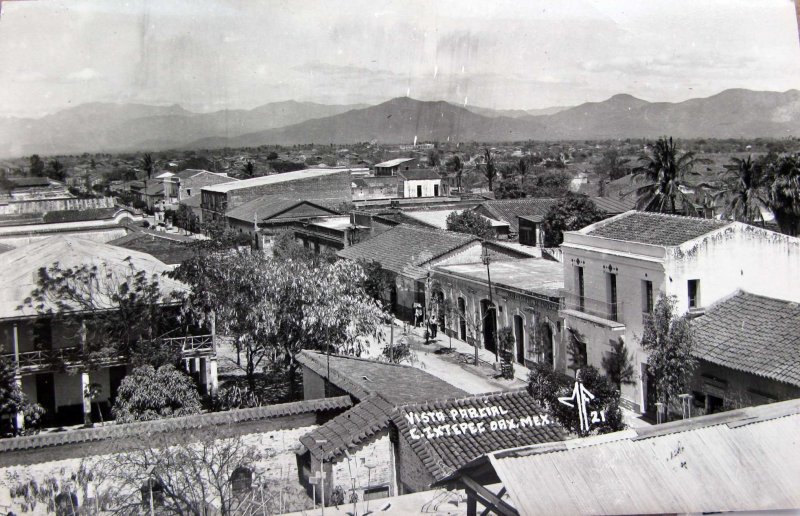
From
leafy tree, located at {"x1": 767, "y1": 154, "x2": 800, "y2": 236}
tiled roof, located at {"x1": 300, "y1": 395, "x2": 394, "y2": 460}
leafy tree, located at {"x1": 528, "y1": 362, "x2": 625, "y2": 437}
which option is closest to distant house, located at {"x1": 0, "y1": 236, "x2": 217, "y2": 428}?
tiled roof, located at {"x1": 300, "y1": 395, "x2": 394, "y2": 460}

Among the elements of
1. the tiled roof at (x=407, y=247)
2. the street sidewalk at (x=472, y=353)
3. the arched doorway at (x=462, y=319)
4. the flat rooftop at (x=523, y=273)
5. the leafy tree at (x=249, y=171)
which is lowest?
the street sidewalk at (x=472, y=353)

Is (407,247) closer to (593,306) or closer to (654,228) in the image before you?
(593,306)

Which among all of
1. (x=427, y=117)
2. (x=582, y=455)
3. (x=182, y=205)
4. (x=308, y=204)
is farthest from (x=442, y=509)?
(x=182, y=205)

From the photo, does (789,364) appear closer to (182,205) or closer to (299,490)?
(299,490)

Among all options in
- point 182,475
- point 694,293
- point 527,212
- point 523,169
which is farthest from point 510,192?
point 182,475

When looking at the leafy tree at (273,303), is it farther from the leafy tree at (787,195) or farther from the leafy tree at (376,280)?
the leafy tree at (787,195)

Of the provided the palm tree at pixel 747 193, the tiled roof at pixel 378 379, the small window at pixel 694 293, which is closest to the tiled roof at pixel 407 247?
the palm tree at pixel 747 193
